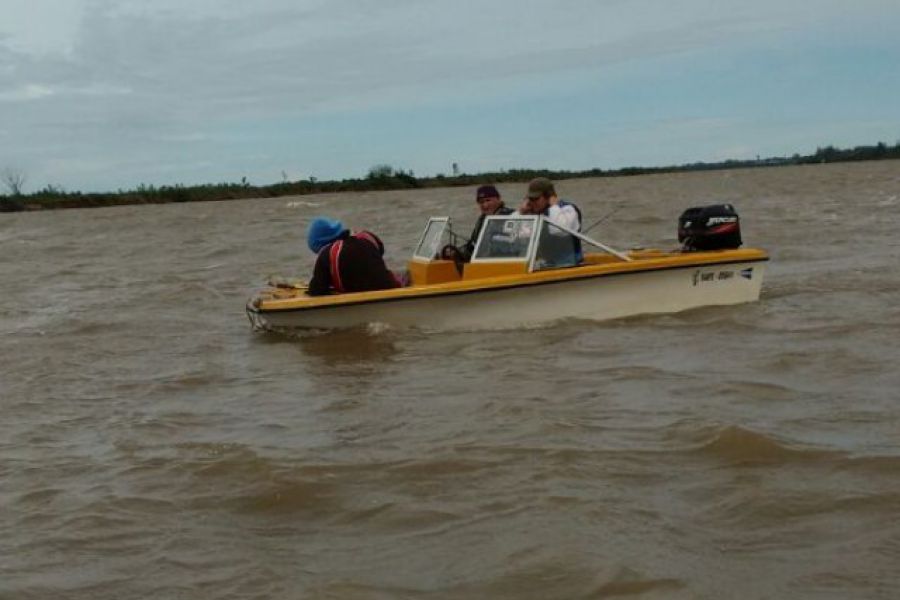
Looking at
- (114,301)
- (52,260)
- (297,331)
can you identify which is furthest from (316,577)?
(52,260)

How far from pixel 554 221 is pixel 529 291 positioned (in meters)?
0.73

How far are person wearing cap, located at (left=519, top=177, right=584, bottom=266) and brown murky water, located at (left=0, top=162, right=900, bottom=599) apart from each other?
0.65 metres

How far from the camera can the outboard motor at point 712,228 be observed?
376 inches

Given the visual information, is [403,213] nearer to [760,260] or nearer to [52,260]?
[52,260]

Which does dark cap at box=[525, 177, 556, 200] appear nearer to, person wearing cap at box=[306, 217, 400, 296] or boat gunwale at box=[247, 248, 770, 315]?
boat gunwale at box=[247, 248, 770, 315]

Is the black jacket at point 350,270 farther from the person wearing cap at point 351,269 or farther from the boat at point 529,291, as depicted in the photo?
the boat at point 529,291

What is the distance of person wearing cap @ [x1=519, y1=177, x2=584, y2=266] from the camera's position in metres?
9.13

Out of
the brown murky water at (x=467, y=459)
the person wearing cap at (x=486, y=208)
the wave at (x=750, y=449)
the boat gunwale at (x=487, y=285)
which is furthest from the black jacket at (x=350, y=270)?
the wave at (x=750, y=449)

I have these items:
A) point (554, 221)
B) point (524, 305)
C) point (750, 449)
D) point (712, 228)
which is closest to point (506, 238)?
point (554, 221)

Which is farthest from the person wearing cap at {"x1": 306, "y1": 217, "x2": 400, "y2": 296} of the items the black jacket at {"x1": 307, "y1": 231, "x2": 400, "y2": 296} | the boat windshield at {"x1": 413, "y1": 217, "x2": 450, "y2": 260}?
the boat windshield at {"x1": 413, "y1": 217, "x2": 450, "y2": 260}

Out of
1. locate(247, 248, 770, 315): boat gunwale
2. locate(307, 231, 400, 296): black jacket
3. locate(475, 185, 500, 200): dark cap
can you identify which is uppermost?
locate(475, 185, 500, 200): dark cap

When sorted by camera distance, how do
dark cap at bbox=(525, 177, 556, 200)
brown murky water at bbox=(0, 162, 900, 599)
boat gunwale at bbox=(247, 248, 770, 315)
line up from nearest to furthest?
brown murky water at bbox=(0, 162, 900, 599) → boat gunwale at bbox=(247, 248, 770, 315) → dark cap at bbox=(525, 177, 556, 200)

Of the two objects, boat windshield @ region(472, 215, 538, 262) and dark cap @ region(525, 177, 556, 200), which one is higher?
dark cap @ region(525, 177, 556, 200)

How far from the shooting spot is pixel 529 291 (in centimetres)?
887
